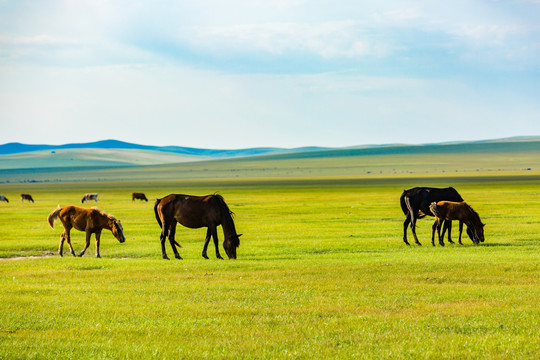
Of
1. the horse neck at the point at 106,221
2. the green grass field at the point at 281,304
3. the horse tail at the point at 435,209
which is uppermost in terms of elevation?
the horse neck at the point at 106,221

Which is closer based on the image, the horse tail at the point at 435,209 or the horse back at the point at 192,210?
the horse back at the point at 192,210

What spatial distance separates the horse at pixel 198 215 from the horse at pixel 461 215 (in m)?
8.16

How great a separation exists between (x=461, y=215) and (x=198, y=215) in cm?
→ 980

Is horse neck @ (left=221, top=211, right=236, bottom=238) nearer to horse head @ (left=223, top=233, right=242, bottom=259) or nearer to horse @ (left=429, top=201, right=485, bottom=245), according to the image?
horse head @ (left=223, top=233, right=242, bottom=259)

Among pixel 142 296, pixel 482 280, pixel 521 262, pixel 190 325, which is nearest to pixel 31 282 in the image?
pixel 142 296

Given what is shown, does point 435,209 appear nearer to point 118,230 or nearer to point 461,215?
point 461,215

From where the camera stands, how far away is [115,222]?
22031 mm

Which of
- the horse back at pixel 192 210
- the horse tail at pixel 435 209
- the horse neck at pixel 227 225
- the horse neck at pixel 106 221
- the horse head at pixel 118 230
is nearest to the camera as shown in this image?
the horse neck at pixel 227 225

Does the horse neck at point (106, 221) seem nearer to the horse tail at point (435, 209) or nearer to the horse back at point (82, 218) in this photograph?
the horse back at point (82, 218)

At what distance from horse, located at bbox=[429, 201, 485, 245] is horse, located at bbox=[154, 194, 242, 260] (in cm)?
816

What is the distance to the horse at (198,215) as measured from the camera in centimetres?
2094

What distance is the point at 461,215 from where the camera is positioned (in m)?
24.5

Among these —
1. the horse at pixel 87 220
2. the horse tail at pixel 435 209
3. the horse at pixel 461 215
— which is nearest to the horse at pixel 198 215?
the horse at pixel 87 220

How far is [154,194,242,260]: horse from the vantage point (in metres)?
20.9
